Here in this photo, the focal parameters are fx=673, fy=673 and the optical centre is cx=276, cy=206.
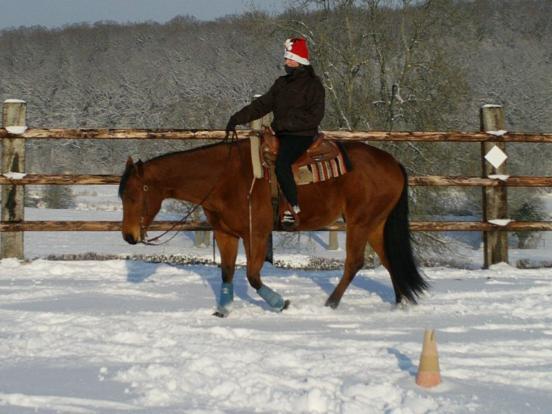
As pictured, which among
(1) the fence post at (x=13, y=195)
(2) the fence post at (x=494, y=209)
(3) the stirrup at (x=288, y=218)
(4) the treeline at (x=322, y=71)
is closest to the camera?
(3) the stirrup at (x=288, y=218)

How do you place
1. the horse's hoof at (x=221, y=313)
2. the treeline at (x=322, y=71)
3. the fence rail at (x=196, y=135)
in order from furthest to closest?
the treeline at (x=322, y=71) < the fence rail at (x=196, y=135) < the horse's hoof at (x=221, y=313)

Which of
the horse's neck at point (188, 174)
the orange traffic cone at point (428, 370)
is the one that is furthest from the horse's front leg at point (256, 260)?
the orange traffic cone at point (428, 370)

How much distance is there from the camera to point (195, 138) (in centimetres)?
840

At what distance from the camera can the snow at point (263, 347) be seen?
3.19 meters

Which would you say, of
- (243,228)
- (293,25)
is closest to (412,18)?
(293,25)

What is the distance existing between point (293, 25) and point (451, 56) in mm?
5486

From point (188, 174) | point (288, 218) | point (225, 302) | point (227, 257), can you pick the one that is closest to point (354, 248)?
A: point (288, 218)

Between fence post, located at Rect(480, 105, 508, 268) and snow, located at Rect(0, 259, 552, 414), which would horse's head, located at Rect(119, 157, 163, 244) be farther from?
fence post, located at Rect(480, 105, 508, 268)

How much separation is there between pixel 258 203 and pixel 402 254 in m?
1.51

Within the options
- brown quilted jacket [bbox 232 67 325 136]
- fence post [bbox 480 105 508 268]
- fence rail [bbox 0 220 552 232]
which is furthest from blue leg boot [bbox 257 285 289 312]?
fence post [bbox 480 105 508 268]

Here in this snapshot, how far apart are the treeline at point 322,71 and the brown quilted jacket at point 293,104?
14.3 m

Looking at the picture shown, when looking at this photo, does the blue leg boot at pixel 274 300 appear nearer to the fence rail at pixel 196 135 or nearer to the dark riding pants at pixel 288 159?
the dark riding pants at pixel 288 159

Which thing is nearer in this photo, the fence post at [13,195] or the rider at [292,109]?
the rider at [292,109]

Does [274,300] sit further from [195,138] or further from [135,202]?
[195,138]
